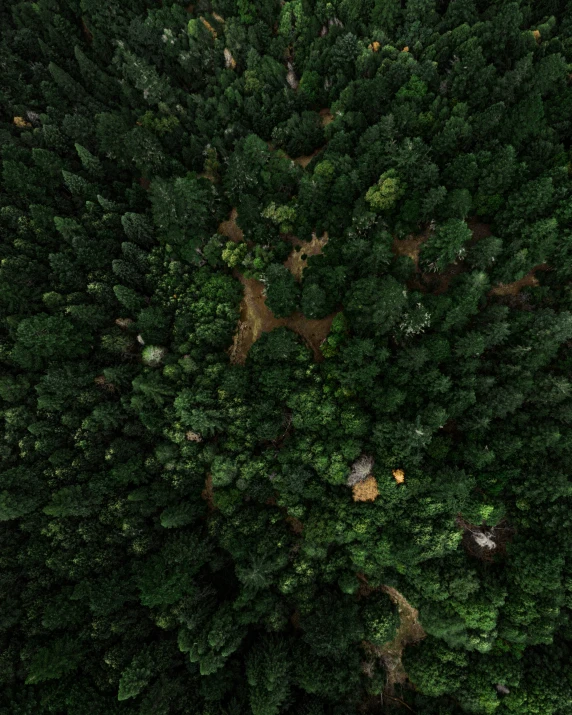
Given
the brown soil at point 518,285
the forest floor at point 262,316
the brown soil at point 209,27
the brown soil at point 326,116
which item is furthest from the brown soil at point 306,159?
the brown soil at point 518,285

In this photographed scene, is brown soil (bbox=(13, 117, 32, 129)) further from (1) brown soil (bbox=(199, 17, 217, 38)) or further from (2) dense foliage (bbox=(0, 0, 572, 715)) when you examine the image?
(1) brown soil (bbox=(199, 17, 217, 38))

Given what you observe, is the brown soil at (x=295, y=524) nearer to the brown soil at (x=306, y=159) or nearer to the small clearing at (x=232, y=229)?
the small clearing at (x=232, y=229)

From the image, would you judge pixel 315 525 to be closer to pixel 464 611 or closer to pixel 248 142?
pixel 464 611

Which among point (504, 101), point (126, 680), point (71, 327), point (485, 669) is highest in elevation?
point (504, 101)

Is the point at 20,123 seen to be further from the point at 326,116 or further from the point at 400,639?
the point at 400,639

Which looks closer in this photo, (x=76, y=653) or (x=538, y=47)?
(x=76, y=653)

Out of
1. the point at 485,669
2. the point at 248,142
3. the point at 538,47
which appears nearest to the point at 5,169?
the point at 248,142
